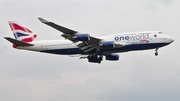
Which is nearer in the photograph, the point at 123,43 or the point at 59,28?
the point at 59,28

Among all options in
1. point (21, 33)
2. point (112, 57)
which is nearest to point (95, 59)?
point (112, 57)

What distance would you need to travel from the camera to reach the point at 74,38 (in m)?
87.6

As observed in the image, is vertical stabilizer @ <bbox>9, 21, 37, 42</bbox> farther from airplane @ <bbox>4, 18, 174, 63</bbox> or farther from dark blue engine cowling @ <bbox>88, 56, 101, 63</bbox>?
dark blue engine cowling @ <bbox>88, 56, 101, 63</bbox>

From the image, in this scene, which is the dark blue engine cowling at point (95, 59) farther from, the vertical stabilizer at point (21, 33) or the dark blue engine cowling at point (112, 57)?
the vertical stabilizer at point (21, 33)

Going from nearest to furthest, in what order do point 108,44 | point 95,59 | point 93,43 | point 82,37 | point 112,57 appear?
1. point 82,37
2. point 108,44
3. point 93,43
4. point 95,59
5. point 112,57

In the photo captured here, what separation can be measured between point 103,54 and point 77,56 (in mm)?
4945

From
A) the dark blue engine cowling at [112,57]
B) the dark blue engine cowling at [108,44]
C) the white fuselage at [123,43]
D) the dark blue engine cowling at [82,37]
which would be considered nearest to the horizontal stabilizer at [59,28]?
the dark blue engine cowling at [82,37]

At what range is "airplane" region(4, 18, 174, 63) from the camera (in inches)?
3470

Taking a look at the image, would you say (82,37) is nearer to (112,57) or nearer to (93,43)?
(93,43)

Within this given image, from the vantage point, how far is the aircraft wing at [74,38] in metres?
83.9

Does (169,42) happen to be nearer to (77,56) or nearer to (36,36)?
(77,56)

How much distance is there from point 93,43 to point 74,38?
426 centimetres

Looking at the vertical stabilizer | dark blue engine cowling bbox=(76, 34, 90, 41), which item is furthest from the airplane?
the vertical stabilizer

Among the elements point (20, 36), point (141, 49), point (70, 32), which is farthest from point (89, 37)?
point (20, 36)
